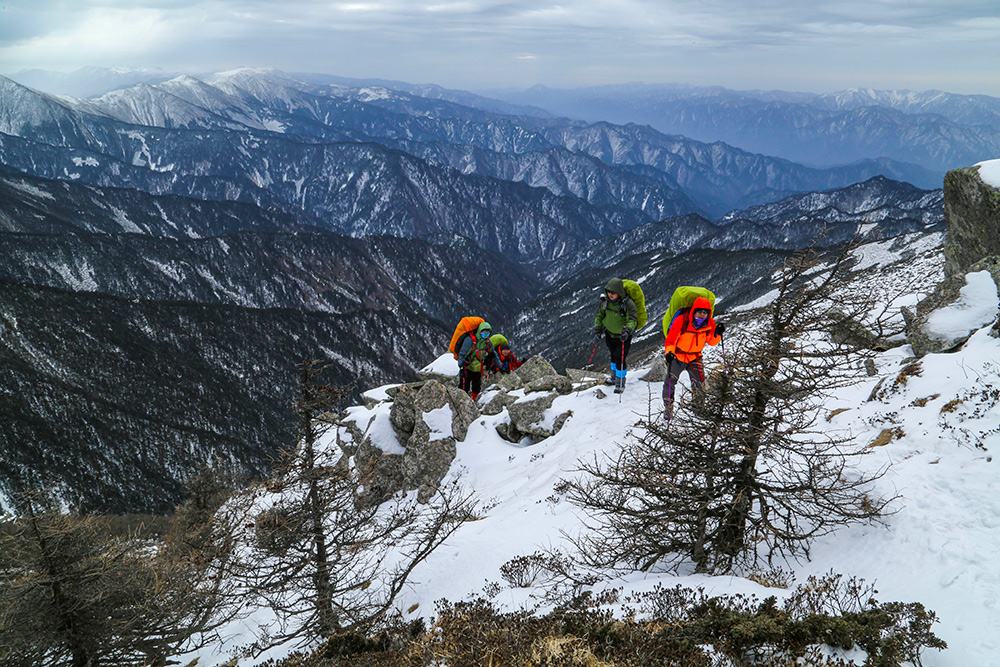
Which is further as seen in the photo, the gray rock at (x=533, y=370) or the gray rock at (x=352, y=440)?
the gray rock at (x=533, y=370)

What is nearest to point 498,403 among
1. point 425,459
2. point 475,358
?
point 475,358

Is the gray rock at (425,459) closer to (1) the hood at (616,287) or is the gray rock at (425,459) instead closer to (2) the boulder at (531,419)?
(2) the boulder at (531,419)

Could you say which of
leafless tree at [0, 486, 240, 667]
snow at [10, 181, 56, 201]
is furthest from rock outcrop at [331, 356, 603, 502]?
snow at [10, 181, 56, 201]

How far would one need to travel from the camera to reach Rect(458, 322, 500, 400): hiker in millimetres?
15885

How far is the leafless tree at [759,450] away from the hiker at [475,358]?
32.6 feet

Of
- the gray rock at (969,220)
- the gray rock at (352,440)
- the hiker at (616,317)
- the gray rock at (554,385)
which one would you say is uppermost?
the gray rock at (969,220)

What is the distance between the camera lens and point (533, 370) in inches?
781

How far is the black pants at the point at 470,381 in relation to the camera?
56.3ft

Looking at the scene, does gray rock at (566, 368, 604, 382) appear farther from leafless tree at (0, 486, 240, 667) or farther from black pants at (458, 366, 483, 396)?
leafless tree at (0, 486, 240, 667)

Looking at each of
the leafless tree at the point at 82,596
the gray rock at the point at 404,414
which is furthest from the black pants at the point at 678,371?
the gray rock at the point at 404,414

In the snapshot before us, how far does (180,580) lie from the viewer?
8.97 metres

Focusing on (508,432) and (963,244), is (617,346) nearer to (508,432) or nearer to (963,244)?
(508,432)

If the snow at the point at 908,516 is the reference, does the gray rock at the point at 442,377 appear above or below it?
below

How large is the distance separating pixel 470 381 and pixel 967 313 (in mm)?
13236
